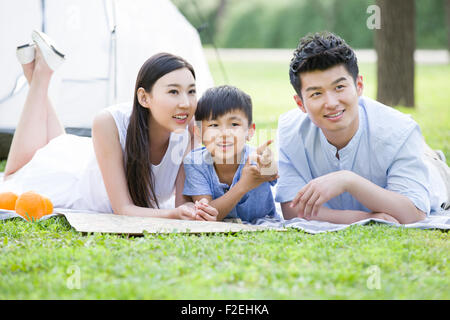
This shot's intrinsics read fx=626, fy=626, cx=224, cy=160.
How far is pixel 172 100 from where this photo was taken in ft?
9.99

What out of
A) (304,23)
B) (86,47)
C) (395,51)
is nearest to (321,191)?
(86,47)

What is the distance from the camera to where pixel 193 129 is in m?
3.28

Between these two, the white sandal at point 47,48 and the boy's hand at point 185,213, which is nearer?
the boy's hand at point 185,213

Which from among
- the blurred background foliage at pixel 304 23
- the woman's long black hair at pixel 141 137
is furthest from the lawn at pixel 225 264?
the blurred background foliage at pixel 304 23

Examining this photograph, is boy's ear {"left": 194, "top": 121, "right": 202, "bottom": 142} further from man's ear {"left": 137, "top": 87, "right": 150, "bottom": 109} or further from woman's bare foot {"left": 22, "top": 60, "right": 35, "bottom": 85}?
woman's bare foot {"left": 22, "top": 60, "right": 35, "bottom": 85}

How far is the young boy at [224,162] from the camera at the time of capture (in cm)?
299

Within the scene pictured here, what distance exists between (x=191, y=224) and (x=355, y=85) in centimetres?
101

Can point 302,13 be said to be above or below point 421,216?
above

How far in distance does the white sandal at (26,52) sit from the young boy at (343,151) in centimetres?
175

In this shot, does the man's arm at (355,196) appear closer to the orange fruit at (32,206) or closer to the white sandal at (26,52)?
the orange fruit at (32,206)

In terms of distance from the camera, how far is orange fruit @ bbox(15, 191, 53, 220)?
3107mm

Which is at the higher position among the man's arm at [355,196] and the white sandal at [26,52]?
the white sandal at [26,52]
